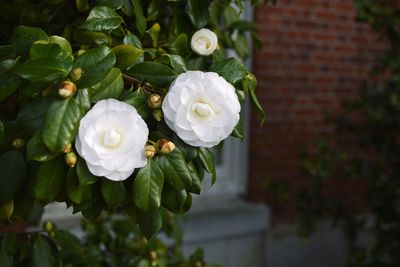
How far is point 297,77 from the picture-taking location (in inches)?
192

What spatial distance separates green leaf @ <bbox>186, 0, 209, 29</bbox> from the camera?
1850 millimetres

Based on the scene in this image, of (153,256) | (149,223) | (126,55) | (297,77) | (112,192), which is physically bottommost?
(153,256)

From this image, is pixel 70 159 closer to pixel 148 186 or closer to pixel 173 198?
pixel 148 186

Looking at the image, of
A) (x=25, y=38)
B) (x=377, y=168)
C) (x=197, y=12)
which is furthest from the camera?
(x=377, y=168)

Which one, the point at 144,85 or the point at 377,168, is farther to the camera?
the point at 377,168

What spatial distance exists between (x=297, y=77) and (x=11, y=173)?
3684 millimetres

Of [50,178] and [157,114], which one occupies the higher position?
[157,114]

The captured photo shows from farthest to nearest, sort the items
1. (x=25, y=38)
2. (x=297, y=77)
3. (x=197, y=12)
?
(x=297, y=77), (x=197, y=12), (x=25, y=38)

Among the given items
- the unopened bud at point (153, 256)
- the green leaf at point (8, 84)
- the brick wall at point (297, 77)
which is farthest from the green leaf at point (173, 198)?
the brick wall at point (297, 77)

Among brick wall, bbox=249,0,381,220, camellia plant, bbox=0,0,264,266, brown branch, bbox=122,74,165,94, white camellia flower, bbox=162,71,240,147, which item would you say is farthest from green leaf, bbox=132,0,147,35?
brick wall, bbox=249,0,381,220

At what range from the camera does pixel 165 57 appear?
5.28 feet

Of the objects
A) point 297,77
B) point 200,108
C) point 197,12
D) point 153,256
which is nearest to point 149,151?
point 200,108

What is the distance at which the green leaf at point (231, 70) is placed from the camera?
1.56 metres

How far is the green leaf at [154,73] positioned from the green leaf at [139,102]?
6 centimetres
